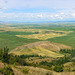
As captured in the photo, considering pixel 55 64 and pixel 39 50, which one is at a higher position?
pixel 55 64

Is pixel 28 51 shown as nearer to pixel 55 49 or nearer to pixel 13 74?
pixel 55 49

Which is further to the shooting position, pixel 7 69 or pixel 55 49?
pixel 55 49

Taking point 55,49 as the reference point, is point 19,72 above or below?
above

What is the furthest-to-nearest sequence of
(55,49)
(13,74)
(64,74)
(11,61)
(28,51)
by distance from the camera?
(55,49) → (28,51) → (11,61) → (64,74) → (13,74)

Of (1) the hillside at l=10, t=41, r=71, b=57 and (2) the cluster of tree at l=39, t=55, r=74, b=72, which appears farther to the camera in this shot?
(1) the hillside at l=10, t=41, r=71, b=57

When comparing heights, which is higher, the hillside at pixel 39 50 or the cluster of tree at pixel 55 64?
the cluster of tree at pixel 55 64

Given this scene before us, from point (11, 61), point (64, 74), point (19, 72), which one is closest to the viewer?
point (19, 72)

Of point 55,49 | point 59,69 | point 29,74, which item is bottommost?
point 55,49

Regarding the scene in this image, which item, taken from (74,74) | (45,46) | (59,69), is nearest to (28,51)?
(45,46)

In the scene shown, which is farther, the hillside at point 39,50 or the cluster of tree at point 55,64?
the hillside at point 39,50

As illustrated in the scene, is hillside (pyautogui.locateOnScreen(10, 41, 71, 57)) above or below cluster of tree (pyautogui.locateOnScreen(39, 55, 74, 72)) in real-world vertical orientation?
below

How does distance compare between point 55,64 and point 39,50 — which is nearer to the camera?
point 55,64
